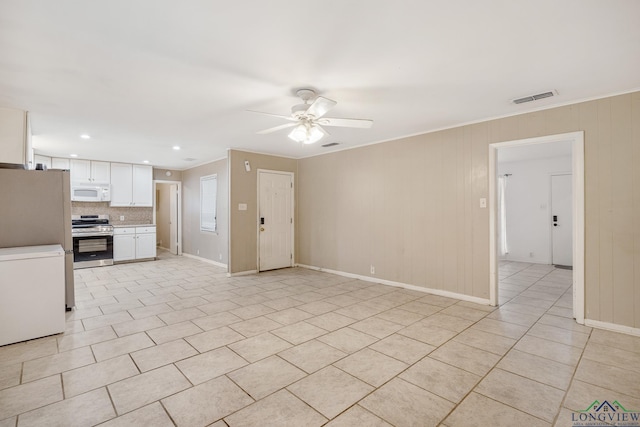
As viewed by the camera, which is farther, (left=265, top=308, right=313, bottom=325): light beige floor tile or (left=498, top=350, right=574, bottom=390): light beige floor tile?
(left=265, top=308, right=313, bottom=325): light beige floor tile

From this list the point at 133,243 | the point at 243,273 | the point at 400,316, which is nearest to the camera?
the point at 400,316

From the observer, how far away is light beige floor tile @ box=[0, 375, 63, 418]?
1917 millimetres

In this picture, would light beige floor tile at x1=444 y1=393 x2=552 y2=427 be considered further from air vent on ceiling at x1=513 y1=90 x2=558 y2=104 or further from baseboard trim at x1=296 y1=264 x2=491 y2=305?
air vent on ceiling at x1=513 y1=90 x2=558 y2=104

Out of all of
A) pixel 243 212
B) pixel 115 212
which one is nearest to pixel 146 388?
pixel 243 212

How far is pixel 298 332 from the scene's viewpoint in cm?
314

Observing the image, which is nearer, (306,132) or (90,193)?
(306,132)

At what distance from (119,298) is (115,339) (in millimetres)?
1685

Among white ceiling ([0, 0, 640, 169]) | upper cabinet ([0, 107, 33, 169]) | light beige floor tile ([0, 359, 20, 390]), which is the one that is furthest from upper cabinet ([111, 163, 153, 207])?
light beige floor tile ([0, 359, 20, 390])

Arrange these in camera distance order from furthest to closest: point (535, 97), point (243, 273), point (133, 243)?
1. point (133, 243)
2. point (243, 273)
3. point (535, 97)

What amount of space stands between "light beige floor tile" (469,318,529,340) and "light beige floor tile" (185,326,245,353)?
260 cm

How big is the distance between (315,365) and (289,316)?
1.20 meters

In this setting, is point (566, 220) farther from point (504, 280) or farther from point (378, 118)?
point (378, 118)

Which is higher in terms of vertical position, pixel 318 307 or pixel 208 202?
pixel 208 202

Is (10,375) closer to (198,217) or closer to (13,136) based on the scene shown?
(13,136)
